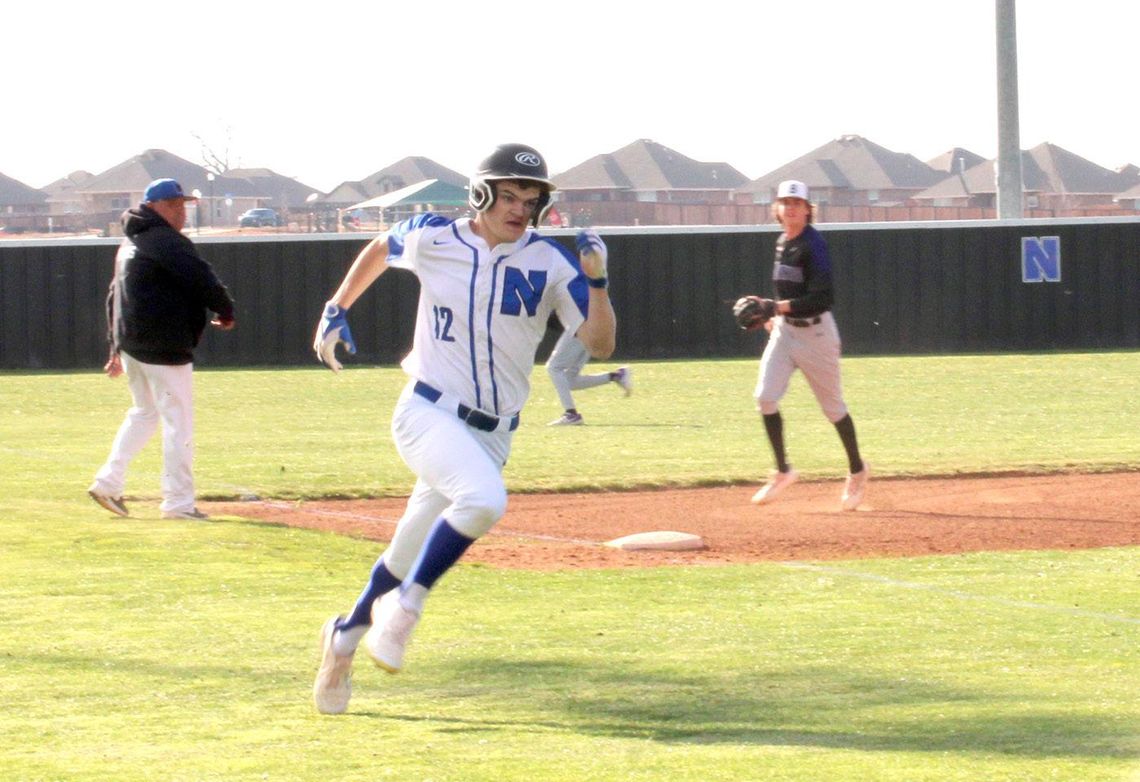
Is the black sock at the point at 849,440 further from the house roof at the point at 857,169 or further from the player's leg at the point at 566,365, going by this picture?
the house roof at the point at 857,169

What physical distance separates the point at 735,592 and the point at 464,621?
1.51 meters

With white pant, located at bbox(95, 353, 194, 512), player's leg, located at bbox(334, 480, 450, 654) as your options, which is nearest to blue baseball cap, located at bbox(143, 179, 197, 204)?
white pant, located at bbox(95, 353, 194, 512)

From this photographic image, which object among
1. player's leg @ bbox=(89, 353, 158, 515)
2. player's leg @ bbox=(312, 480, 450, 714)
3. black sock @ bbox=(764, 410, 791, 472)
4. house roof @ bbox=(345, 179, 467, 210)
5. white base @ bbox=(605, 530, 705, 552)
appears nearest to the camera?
player's leg @ bbox=(312, 480, 450, 714)

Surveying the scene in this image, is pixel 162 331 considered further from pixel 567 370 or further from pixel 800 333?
pixel 567 370

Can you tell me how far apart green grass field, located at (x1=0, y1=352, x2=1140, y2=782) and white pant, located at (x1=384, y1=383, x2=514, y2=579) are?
599mm

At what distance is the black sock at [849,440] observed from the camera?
36.4ft

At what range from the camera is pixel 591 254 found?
19.1 ft

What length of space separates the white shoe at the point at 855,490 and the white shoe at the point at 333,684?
615cm

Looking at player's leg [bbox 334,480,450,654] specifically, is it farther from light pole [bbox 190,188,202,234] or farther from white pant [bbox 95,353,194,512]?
light pole [bbox 190,188,202,234]

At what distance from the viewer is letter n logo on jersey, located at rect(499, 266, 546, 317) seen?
5.96m

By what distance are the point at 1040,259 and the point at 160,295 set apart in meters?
18.9

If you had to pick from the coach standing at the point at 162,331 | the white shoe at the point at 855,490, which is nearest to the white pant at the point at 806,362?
the white shoe at the point at 855,490

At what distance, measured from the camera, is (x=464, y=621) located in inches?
292

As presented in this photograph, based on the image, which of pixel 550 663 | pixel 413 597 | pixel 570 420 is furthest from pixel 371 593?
pixel 570 420
